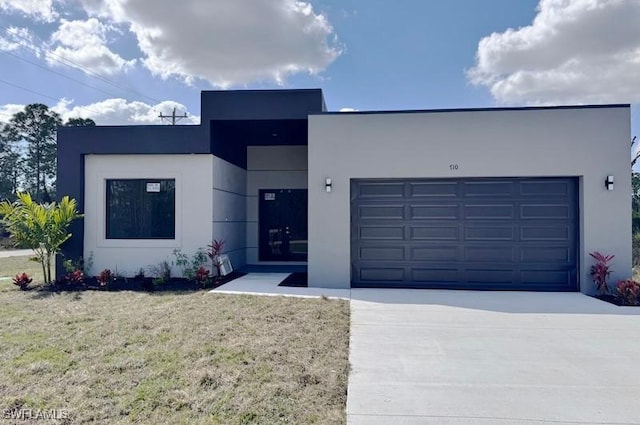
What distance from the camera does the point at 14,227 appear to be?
7957mm

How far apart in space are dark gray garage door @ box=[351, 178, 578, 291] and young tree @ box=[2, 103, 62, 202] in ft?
94.6

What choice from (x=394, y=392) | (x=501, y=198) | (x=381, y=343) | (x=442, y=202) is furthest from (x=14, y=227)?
(x=501, y=198)

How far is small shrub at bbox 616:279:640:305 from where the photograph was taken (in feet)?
21.9

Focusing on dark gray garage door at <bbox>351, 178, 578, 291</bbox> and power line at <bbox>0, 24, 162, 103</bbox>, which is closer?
dark gray garage door at <bbox>351, 178, 578, 291</bbox>

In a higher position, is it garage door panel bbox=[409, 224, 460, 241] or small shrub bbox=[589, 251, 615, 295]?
garage door panel bbox=[409, 224, 460, 241]

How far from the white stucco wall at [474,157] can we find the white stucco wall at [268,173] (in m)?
3.56

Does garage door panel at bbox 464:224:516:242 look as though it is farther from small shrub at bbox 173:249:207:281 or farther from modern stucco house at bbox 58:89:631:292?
small shrub at bbox 173:249:207:281

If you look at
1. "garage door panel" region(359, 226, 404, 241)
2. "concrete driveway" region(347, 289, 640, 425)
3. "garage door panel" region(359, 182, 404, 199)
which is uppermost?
"garage door panel" region(359, 182, 404, 199)

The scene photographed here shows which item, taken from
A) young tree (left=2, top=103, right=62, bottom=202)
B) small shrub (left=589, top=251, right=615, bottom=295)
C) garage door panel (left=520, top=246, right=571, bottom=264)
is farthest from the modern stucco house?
young tree (left=2, top=103, right=62, bottom=202)

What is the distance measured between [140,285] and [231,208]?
3.17 metres

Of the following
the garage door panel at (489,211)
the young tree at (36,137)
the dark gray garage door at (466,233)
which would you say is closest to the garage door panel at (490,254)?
the dark gray garage door at (466,233)

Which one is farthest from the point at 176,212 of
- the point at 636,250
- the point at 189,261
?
the point at 636,250

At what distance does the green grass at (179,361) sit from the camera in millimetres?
2912

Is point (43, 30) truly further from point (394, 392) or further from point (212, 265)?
point (394, 392)
